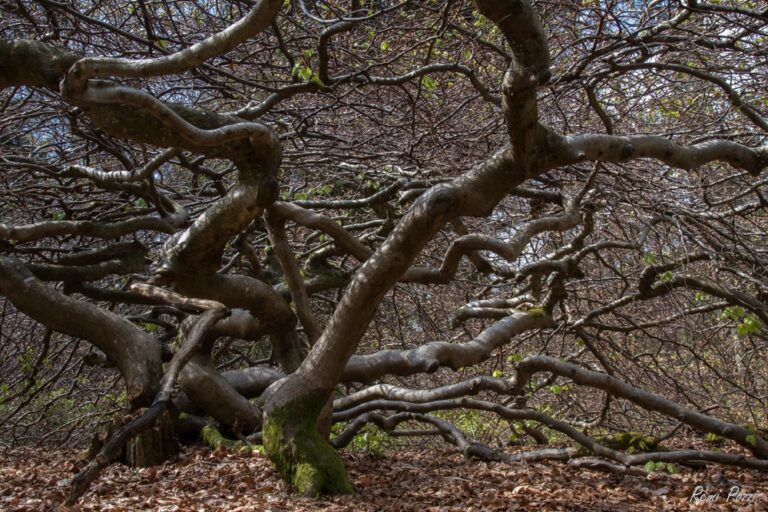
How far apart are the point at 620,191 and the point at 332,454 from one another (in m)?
3.53

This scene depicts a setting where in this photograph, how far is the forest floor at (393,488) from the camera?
415cm

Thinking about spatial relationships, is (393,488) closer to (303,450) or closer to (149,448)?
(303,450)

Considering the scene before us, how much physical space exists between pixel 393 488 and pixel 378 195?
2.93 meters

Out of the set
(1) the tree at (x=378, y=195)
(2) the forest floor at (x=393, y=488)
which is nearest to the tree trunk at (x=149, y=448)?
(2) the forest floor at (x=393, y=488)

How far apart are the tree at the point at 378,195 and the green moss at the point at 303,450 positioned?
0.02 m

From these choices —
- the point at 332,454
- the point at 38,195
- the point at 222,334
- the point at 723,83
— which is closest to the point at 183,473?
the point at 332,454

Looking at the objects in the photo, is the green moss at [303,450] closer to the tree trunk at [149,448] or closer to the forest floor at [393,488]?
the forest floor at [393,488]

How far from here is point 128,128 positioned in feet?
14.2

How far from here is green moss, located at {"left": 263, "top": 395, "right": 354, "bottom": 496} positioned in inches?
170

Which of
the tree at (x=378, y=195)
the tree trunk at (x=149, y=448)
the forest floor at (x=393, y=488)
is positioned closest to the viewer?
the forest floor at (x=393, y=488)

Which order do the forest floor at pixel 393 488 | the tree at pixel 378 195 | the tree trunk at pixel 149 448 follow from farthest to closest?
the tree trunk at pixel 149 448
the tree at pixel 378 195
the forest floor at pixel 393 488

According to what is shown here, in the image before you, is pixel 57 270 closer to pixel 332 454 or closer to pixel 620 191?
pixel 332 454

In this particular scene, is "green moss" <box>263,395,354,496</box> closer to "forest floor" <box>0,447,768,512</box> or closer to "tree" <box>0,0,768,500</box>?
"tree" <box>0,0,768,500</box>

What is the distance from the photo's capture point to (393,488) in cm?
480
